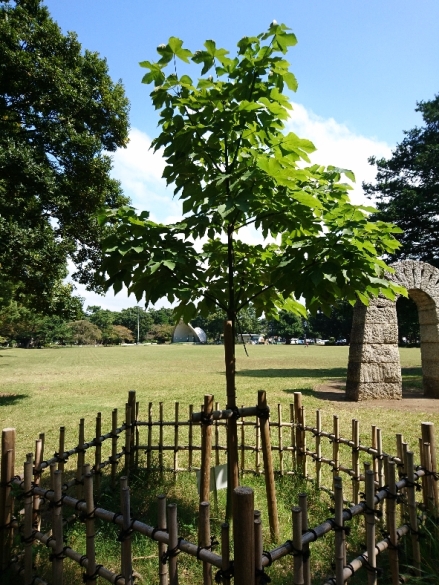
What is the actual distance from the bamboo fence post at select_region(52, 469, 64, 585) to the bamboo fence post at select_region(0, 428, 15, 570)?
2.03ft

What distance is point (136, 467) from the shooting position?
5.29m

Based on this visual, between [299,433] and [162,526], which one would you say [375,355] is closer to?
[299,433]

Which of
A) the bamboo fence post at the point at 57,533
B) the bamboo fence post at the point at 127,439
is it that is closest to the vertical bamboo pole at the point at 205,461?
the bamboo fence post at the point at 57,533

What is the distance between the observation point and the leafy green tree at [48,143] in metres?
8.52

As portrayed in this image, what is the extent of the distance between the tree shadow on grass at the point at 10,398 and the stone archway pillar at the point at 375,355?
32.1 ft

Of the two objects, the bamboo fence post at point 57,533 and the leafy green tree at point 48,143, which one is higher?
the leafy green tree at point 48,143

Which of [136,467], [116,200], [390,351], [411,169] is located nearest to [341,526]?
[136,467]

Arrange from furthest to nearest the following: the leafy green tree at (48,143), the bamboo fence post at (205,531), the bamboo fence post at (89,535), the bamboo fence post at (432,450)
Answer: the leafy green tree at (48,143)
the bamboo fence post at (432,450)
the bamboo fence post at (89,535)
the bamboo fence post at (205,531)

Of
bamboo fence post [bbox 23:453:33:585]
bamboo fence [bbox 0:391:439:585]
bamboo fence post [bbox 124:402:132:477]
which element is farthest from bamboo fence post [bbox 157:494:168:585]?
bamboo fence post [bbox 124:402:132:477]

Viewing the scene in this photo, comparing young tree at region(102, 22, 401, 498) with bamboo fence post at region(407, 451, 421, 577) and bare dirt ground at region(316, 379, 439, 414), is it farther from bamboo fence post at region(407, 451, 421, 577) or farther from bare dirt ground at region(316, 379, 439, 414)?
bare dirt ground at region(316, 379, 439, 414)

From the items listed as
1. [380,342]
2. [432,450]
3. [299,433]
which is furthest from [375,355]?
[432,450]

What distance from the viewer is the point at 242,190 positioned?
8.88 ft

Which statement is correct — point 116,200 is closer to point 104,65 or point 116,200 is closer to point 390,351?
point 104,65

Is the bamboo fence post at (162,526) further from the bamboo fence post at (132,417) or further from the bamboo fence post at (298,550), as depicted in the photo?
the bamboo fence post at (132,417)
